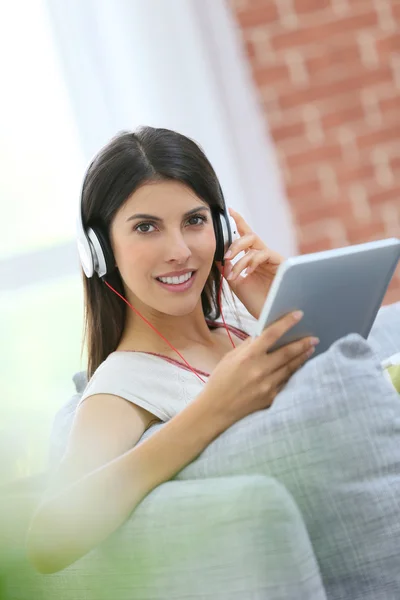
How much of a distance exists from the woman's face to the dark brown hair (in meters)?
0.02

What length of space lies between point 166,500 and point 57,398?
196 cm

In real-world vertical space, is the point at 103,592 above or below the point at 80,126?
below

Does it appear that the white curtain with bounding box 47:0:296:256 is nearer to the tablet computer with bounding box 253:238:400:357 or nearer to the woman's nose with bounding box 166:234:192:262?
the woman's nose with bounding box 166:234:192:262

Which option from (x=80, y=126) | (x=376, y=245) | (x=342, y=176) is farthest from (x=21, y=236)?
A: (x=376, y=245)

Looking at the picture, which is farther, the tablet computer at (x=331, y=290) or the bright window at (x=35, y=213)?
the bright window at (x=35, y=213)

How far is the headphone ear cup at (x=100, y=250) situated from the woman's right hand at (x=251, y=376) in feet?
1.07

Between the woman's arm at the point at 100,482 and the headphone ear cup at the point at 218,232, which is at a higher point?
the headphone ear cup at the point at 218,232

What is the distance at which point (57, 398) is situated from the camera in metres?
2.92

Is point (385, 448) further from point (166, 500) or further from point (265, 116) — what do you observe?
point (265, 116)

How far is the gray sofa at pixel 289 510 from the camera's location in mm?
906

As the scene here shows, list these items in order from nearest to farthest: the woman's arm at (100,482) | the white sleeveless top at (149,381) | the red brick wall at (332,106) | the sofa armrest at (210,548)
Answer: the sofa armrest at (210,548)
the woman's arm at (100,482)
the white sleeveless top at (149,381)
the red brick wall at (332,106)

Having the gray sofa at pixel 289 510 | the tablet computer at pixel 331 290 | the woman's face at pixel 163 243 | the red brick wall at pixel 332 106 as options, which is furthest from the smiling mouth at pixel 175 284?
the red brick wall at pixel 332 106

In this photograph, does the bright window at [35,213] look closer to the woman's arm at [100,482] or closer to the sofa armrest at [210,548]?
the woman's arm at [100,482]

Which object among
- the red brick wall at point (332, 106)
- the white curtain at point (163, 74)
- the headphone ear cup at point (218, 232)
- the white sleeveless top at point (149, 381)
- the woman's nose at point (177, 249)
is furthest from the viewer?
the red brick wall at point (332, 106)
